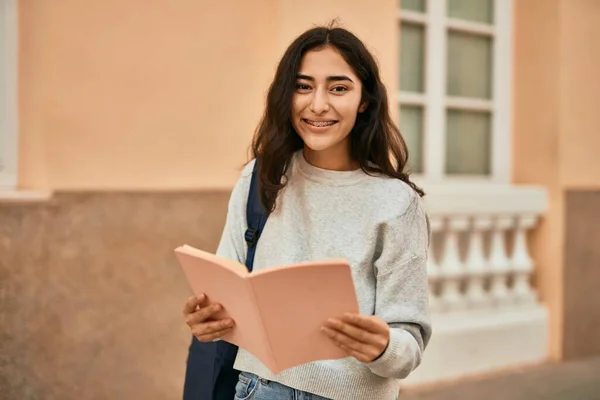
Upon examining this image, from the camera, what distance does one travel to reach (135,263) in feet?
11.1

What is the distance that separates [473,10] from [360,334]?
4.03 m

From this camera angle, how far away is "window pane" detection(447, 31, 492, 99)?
16.1 ft

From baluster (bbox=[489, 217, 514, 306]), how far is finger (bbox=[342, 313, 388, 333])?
3537 mm

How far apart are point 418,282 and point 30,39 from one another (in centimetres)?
227

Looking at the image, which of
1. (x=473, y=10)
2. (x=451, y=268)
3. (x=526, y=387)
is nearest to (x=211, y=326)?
(x=451, y=268)

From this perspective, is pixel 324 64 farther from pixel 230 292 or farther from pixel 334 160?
pixel 230 292

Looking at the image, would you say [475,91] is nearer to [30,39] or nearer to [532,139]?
[532,139]

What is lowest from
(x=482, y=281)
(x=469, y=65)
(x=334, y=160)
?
(x=482, y=281)

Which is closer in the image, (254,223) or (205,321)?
(205,321)

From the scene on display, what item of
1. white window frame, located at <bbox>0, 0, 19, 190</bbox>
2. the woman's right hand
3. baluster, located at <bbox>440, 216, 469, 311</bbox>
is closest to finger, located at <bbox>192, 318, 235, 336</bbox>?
the woman's right hand

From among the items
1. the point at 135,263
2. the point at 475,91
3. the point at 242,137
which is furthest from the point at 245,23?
the point at 475,91

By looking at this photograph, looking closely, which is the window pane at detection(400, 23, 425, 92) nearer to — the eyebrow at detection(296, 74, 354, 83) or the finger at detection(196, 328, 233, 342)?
the eyebrow at detection(296, 74, 354, 83)

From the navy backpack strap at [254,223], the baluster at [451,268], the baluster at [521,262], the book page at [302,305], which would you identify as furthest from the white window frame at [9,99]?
the baluster at [521,262]

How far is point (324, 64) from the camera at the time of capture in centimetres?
162
